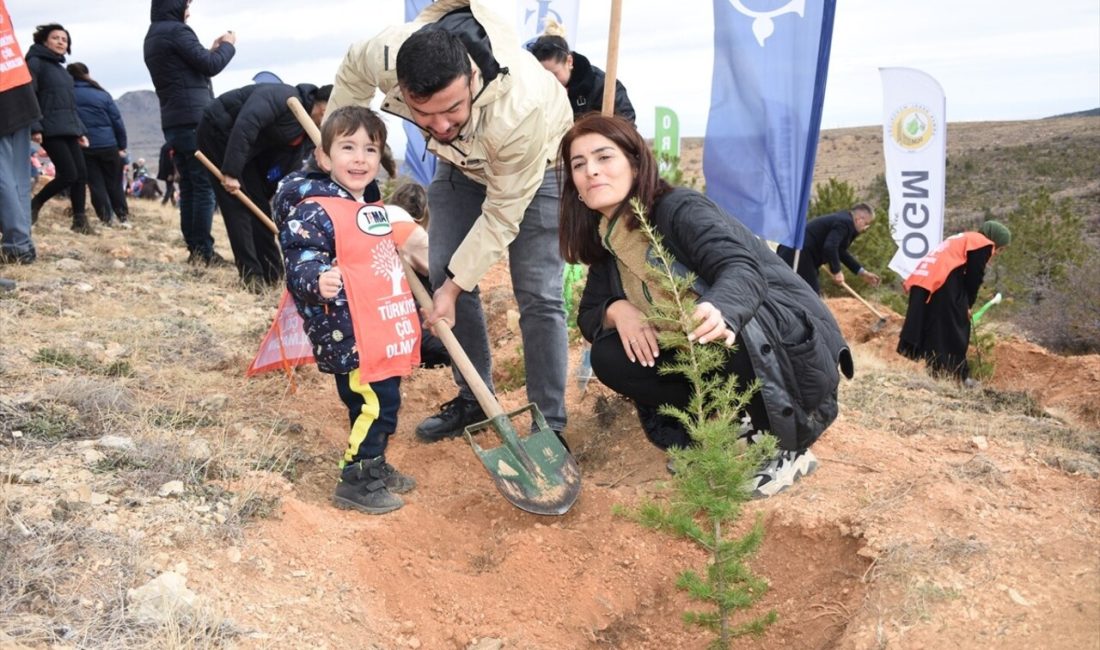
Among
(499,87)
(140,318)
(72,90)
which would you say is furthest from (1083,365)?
(72,90)

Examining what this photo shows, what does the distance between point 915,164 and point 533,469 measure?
7409mm

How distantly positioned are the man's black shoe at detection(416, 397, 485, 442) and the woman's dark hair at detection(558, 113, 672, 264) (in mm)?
990

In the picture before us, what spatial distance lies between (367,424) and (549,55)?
2.13m

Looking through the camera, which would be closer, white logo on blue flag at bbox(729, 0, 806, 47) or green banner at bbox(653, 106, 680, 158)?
white logo on blue flag at bbox(729, 0, 806, 47)

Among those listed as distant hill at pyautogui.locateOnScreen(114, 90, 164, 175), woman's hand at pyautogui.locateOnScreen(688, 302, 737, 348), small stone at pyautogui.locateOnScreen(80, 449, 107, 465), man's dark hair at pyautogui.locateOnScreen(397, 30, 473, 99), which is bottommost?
small stone at pyautogui.locateOnScreen(80, 449, 107, 465)

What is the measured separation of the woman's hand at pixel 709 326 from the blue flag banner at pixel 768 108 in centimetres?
220

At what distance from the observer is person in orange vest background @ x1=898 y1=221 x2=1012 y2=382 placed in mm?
7098

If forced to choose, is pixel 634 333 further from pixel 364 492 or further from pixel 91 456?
pixel 91 456

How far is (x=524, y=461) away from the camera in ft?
10.6

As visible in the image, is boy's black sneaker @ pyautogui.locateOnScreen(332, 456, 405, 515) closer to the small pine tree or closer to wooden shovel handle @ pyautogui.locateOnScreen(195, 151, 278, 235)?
the small pine tree

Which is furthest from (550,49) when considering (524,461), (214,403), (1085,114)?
(1085,114)

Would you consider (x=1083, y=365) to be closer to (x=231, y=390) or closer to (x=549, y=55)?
(x=549, y=55)

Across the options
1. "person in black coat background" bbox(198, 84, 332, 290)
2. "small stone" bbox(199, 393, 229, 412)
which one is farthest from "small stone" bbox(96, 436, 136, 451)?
"person in black coat background" bbox(198, 84, 332, 290)

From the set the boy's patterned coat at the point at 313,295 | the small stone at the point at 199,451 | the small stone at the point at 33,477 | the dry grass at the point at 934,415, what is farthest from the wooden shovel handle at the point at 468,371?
the dry grass at the point at 934,415
